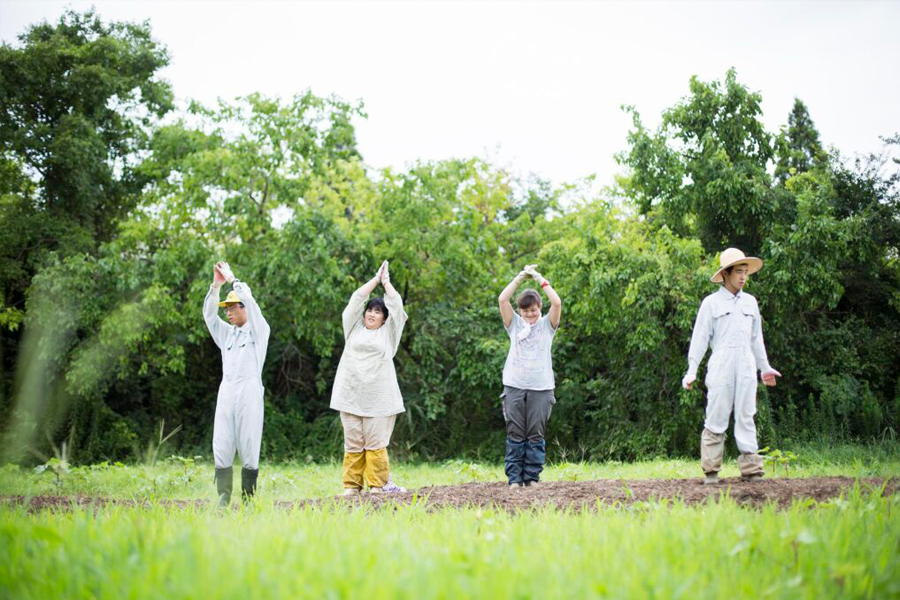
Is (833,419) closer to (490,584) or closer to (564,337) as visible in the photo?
(564,337)

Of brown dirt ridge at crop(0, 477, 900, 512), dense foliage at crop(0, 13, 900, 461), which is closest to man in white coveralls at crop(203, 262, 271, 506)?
brown dirt ridge at crop(0, 477, 900, 512)

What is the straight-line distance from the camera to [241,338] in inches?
247

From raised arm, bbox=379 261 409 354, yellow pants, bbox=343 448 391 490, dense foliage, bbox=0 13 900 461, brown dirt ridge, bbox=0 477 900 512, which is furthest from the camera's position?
dense foliage, bbox=0 13 900 461

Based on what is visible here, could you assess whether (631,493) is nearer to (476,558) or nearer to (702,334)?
(702,334)

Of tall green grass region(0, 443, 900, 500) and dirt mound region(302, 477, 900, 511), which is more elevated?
dirt mound region(302, 477, 900, 511)

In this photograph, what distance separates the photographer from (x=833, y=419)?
11.3 m

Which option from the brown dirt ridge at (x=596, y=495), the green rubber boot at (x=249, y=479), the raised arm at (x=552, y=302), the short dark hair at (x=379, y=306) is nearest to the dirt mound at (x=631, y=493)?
the brown dirt ridge at (x=596, y=495)

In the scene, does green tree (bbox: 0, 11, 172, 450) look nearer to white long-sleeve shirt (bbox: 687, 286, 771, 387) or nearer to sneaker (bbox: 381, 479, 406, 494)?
sneaker (bbox: 381, 479, 406, 494)

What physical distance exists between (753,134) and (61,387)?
1466 cm

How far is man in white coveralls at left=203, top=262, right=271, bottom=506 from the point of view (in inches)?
237

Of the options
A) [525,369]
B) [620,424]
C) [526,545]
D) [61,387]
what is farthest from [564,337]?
[526,545]

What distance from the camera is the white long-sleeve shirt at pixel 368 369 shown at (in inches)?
269

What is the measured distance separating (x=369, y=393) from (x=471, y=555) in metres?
4.03

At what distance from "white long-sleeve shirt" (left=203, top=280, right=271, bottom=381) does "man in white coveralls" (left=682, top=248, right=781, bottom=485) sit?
11.5 feet
